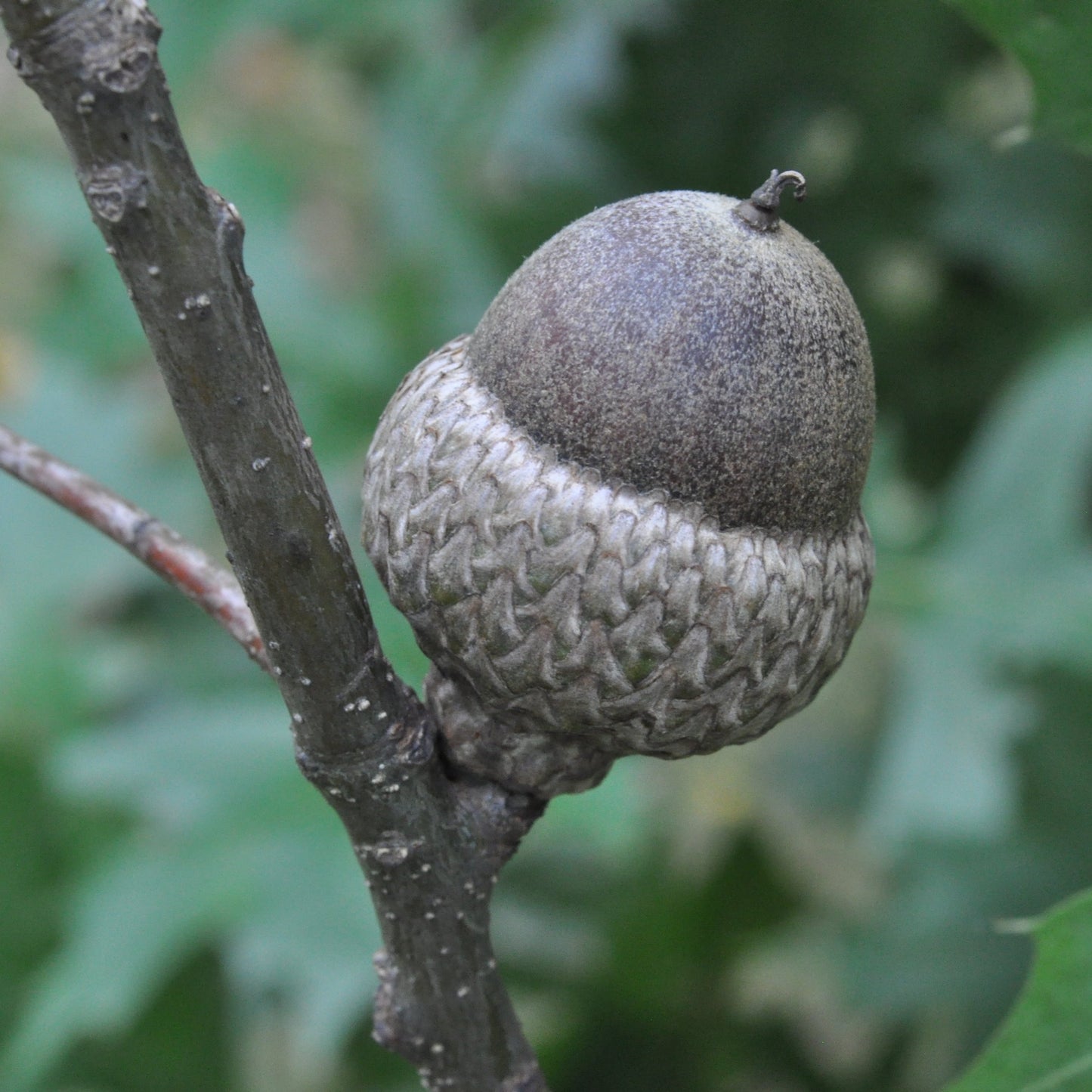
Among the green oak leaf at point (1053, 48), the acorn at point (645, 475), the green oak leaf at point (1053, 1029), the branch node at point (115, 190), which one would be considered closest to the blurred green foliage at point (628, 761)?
the green oak leaf at point (1053, 48)

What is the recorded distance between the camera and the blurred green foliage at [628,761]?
2.41 m

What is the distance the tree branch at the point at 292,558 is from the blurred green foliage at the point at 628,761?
1.14 meters

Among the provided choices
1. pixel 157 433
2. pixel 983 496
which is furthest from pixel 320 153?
pixel 983 496

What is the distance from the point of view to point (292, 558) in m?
0.85

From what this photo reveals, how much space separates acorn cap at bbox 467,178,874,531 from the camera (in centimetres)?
88

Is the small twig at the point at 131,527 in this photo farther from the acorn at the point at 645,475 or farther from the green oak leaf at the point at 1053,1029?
the green oak leaf at the point at 1053,1029

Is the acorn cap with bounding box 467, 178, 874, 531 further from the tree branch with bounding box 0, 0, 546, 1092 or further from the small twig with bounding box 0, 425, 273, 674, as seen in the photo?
the small twig with bounding box 0, 425, 273, 674

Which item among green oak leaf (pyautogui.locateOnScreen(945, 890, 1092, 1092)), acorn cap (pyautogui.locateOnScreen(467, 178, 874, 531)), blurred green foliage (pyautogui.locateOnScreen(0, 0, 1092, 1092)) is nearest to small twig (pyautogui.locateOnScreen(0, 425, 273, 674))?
acorn cap (pyautogui.locateOnScreen(467, 178, 874, 531))

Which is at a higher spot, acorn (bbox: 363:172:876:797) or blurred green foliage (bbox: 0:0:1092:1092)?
blurred green foliage (bbox: 0:0:1092:1092)

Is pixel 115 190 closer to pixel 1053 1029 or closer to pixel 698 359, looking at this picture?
pixel 698 359

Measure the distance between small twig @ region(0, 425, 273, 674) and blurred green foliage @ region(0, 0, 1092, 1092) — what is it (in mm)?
1194

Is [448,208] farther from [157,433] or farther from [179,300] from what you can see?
[179,300]

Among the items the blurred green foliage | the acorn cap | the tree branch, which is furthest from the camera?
the blurred green foliage

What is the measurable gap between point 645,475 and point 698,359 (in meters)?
0.08
